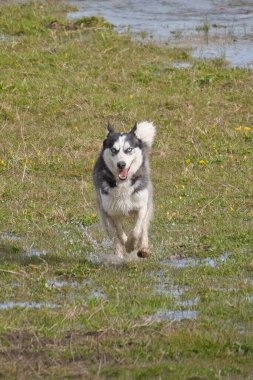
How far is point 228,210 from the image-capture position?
12.2 meters

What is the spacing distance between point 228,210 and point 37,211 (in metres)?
2.18

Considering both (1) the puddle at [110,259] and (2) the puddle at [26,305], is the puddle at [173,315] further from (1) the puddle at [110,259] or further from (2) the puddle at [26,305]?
(1) the puddle at [110,259]

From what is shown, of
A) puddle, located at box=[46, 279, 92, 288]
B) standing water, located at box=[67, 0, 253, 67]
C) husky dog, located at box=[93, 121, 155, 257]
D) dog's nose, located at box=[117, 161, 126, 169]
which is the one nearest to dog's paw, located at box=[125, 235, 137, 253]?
husky dog, located at box=[93, 121, 155, 257]

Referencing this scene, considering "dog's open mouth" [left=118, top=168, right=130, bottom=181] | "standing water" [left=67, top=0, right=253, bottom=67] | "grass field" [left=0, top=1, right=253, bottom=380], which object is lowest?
"standing water" [left=67, top=0, right=253, bottom=67]

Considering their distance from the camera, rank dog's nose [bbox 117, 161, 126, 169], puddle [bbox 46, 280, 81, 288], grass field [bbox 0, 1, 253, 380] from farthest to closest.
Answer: dog's nose [bbox 117, 161, 126, 169] → puddle [bbox 46, 280, 81, 288] → grass field [bbox 0, 1, 253, 380]

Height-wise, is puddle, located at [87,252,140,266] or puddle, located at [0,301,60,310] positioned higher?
puddle, located at [0,301,60,310]

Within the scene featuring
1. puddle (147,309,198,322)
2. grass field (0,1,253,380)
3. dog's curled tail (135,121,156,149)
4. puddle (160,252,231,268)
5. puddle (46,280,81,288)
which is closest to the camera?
grass field (0,1,253,380)

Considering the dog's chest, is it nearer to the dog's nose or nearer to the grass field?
the dog's nose

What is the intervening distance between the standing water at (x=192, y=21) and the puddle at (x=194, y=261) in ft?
28.3

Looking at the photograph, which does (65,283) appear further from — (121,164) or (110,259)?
(121,164)

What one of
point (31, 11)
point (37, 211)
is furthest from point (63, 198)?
point (31, 11)

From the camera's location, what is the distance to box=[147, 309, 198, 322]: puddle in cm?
830

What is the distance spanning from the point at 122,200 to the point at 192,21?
1263 centimetres

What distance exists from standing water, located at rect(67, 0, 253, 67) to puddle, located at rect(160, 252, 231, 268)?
8622 mm
